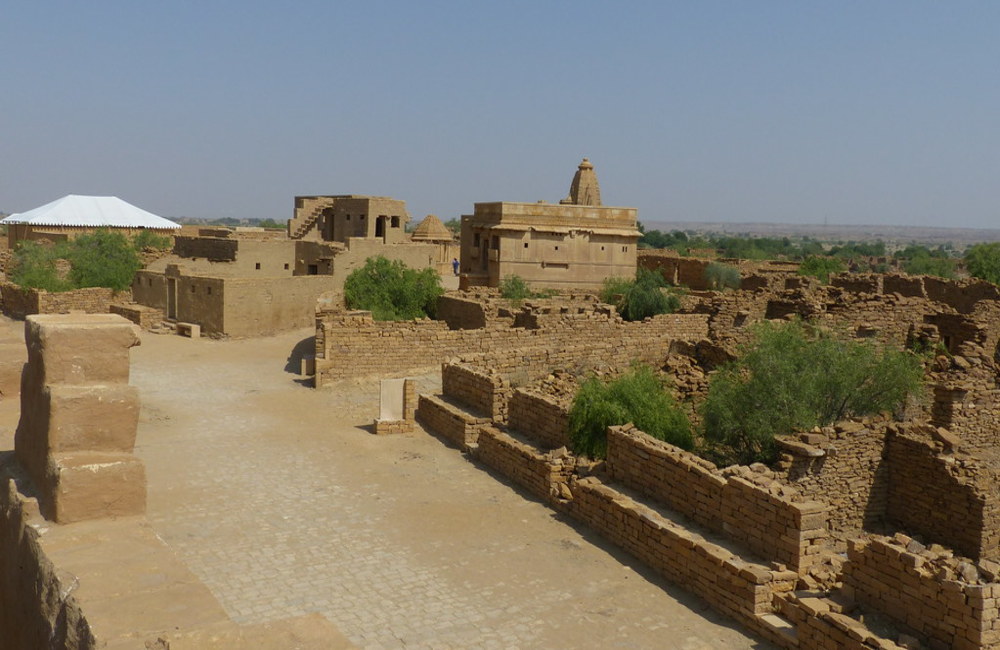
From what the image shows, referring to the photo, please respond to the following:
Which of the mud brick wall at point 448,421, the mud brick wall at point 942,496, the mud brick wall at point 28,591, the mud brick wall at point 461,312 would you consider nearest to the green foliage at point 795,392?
the mud brick wall at point 942,496

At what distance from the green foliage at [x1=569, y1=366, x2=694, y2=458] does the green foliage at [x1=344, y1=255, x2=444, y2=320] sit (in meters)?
9.32

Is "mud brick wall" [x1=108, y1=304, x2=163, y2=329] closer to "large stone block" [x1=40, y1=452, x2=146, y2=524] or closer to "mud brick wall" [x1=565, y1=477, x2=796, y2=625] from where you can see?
"mud brick wall" [x1=565, y1=477, x2=796, y2=625]

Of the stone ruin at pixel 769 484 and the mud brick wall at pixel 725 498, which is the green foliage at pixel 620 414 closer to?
the stone ruin at pixel 769 484

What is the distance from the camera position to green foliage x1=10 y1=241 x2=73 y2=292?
25.2m

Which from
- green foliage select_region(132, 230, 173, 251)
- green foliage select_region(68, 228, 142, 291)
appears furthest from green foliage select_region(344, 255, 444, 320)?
green foliage select_region(132, 230, 173, 251)

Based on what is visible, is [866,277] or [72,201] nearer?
[866,277]

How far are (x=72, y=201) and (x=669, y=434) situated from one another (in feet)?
155

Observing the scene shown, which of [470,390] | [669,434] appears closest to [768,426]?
[669,434]

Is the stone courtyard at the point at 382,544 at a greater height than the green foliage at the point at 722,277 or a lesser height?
lesser

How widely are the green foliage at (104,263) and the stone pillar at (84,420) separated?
69.1 ft

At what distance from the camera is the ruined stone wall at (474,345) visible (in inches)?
575

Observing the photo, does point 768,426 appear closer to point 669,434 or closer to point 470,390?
Result: point 669,434

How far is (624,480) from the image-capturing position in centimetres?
938

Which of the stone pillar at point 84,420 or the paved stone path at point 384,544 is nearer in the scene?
the stone pillar at point 84,420
